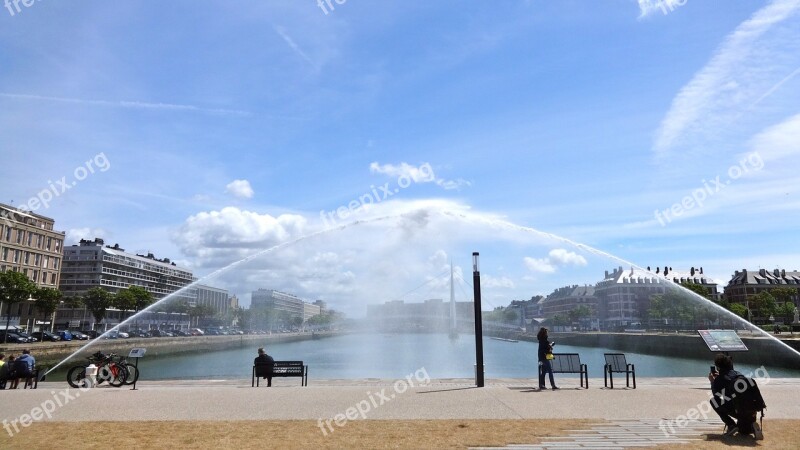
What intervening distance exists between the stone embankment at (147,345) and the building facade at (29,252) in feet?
79.8

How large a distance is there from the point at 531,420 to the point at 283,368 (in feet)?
38.4

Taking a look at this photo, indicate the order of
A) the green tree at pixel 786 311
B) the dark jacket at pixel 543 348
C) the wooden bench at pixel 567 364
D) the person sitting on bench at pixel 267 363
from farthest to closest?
the green tree at pixel 786 311
the person sitting on bench at pixel 267 363
the wooden bench at pixel 567 364
the dark jacket at pixel 543 348

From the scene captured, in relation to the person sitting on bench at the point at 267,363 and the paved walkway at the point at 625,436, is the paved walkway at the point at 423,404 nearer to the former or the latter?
the paved walkway at the point at 625,436

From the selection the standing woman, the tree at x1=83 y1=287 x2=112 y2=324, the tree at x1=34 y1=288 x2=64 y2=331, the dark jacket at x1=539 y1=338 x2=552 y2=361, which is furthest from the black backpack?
the tree at x1=83 y1=287 x2=112 y2=324

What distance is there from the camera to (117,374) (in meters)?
20.3

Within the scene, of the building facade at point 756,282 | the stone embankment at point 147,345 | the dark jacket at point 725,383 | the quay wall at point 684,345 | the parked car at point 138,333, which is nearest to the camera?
the dark jacket at point 725,383

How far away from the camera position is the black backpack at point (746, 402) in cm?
1098

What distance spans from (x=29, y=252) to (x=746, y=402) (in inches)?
4610

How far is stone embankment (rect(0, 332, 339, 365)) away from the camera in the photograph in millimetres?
60375

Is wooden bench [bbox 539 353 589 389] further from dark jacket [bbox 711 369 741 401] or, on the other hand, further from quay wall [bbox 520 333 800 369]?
quay wall [bbox 520 333 800 369]

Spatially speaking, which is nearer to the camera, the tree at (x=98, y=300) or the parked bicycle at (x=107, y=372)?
the parked bicycle at (x=107, y=372)

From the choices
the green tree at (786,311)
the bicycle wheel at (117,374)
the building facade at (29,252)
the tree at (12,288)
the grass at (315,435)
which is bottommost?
the grass at (315,435)

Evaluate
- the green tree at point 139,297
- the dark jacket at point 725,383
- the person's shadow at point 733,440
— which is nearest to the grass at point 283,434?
the person's shadow at point 733,440

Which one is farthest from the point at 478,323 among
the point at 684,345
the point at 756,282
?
the point at 756,282
